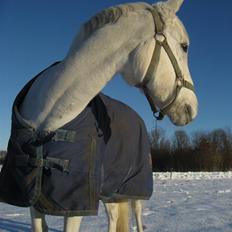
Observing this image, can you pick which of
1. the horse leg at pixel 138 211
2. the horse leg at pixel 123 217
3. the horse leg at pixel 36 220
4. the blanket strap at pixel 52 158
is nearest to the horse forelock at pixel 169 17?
the blanket strap at pixel 52 158

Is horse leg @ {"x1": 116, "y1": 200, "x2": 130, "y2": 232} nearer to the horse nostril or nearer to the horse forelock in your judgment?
the horse nostril

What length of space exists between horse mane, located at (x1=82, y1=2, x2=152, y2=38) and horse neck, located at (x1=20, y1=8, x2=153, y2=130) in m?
0.04

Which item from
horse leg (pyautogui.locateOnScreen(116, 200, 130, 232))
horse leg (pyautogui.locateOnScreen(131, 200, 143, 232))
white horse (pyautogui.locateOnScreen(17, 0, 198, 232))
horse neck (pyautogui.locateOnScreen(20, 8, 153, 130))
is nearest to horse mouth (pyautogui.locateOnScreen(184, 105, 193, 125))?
white horse (pyautogui.locateOnScreen(17, 0, 198, 232))

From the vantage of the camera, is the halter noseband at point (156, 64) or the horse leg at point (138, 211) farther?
the horse leg at point (138, 211)

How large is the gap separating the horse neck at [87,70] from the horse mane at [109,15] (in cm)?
4

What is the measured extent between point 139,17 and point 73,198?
1186 millimetres

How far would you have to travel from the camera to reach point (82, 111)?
2.66 metres

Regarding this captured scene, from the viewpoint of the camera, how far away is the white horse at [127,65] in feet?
8.00

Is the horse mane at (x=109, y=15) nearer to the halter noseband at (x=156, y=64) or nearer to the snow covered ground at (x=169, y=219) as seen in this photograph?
the halter noseband at (x=156, y=64)

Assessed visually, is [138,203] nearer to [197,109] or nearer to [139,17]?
[197,109]

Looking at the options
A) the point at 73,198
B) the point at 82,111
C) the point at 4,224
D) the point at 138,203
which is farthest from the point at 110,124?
the point at 4,224

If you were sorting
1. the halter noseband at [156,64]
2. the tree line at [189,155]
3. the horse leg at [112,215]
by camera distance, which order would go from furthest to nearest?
the tree line at [189,155]
the horse leg at [112,215]
the halter noseband at [156,64]

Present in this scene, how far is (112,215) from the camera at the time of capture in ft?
13.3

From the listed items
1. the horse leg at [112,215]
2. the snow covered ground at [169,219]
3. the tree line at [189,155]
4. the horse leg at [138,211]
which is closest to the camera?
the horse leg at [112,215]
